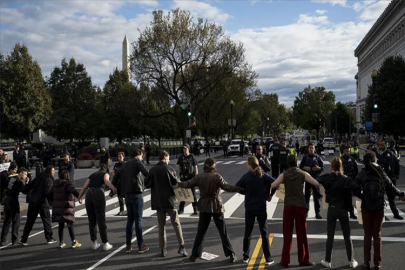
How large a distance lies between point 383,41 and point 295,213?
81.3 m

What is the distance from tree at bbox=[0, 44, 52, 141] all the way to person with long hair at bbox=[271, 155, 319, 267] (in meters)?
45.9

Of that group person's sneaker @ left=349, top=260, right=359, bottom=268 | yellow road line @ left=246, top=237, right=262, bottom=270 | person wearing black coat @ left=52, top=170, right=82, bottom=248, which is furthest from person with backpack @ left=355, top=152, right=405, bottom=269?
person wearing black coat @ left=52, top=170, right=82, bottom=248

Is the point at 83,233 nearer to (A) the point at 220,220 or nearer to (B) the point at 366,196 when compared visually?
(A) the point at 220,220

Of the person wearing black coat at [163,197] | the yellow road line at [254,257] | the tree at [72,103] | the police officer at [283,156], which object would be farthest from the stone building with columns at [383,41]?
the person wearing black coat at [163,197]

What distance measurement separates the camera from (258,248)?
27.6ft

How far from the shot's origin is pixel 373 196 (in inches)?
273

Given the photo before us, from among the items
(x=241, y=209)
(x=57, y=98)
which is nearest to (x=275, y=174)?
(x=241, y=209)

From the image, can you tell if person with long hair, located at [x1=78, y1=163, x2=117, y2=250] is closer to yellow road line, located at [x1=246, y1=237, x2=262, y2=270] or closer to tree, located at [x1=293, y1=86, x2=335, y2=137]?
yellow road line, located at [x1=246, y1=237, x2=262, y2=270]

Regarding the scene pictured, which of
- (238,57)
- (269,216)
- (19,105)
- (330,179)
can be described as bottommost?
(269,216)

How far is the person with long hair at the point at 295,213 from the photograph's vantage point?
7.12 meters

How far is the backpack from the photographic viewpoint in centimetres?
693

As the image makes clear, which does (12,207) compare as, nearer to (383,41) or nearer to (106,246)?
(106,246)

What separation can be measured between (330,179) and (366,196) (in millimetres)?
617

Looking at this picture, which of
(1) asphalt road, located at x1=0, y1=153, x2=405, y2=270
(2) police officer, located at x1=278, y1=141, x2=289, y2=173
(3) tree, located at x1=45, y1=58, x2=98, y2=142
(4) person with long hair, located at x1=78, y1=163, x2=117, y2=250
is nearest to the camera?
(1) asphalt road, located at x1=0, y1=153, x2=405, y2=270
